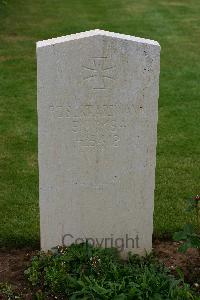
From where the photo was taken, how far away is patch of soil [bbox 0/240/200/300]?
4827 millimetres

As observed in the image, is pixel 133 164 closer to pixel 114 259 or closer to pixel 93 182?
pixel 93 182

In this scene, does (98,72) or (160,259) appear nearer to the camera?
(98,72)

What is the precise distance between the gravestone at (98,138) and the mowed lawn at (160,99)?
693 millimetres

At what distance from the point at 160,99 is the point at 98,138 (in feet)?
15.5

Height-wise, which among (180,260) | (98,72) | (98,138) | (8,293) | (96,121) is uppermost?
(98,72)

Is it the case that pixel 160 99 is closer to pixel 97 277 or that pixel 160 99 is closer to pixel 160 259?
pixel 160 259

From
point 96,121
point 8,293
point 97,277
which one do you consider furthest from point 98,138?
point 8,293

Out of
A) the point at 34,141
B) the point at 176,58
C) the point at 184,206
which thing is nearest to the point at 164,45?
the point at 176,58

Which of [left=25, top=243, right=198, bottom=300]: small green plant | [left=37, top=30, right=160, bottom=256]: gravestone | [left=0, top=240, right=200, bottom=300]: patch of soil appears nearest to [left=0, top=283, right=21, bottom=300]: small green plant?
[left=0, top=240, right=200, bottom=300]: patch of soil

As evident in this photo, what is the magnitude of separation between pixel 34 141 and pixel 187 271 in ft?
11.3

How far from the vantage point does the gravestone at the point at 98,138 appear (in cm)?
454

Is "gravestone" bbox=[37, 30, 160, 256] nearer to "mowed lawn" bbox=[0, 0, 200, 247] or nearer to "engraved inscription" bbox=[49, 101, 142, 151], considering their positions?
"engraved inscription" bbox=[49, 101, 142, 151]

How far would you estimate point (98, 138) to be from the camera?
4766 mm

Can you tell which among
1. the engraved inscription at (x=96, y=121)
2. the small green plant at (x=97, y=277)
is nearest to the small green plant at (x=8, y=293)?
the small green plant at (x=97, y=277)
